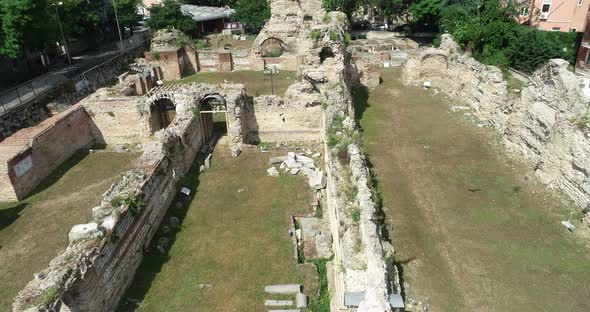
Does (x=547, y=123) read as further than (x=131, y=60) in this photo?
No

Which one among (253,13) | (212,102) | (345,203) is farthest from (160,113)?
(253,13)

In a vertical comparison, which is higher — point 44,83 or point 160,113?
point 44,83

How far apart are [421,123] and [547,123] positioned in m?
5.66

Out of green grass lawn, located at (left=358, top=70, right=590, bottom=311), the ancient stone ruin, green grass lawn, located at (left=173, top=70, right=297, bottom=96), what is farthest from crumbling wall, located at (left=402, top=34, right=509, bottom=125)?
green grass lawn, located at (left=173, top=70, right=297, bottom=96)

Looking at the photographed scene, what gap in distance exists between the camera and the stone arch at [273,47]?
33.1 meters

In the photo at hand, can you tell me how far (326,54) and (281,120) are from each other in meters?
5.09

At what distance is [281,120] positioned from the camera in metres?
19.0

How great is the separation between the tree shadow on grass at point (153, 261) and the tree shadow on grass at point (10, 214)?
5533 mm

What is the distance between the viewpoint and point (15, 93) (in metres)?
21.2

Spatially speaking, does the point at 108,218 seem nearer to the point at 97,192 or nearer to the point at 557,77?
the point at 97,192

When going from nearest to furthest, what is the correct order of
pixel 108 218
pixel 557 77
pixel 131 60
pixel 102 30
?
1. pixel 108 218
2. pixel 557 77
3. pixel 131 60
4. pixel 102 30

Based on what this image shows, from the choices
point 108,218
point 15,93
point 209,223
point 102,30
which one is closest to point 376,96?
point 209,223

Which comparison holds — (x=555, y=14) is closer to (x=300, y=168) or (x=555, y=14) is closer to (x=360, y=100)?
(x=360, y=100)

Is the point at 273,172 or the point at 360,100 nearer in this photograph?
the point at 273,172
